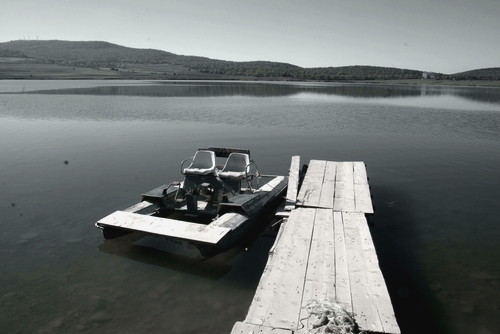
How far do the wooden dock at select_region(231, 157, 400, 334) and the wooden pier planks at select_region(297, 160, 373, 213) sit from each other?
0.19ft

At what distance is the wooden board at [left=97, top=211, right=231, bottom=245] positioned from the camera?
782 centimetres

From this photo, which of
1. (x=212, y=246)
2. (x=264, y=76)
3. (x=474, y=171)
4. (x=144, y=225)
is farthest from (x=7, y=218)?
(x=264, y=76)

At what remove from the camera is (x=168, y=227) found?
8344 millimetres

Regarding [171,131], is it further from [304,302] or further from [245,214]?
[304,302]

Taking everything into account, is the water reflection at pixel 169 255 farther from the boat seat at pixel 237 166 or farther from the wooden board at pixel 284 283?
the boat seat at pixel 237 166

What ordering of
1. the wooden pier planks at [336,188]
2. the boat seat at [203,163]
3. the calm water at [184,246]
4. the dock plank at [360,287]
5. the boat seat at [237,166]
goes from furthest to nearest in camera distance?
the boat seat at [237,166] → the boat seat at [203,163] → the wooden pier planks at [336,188] → the calm water at [184,246] → the dock plank at [360,287]

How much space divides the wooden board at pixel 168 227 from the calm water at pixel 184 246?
2.96 ft

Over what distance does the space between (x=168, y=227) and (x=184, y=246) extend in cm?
116

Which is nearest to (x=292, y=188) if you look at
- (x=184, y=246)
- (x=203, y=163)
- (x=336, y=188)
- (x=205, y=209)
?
(x=336, y=188)

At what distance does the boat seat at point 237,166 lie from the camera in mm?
11391

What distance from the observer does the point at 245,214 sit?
9.45 m

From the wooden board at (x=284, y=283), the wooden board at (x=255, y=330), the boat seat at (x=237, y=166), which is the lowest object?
the wooden board at (x=255, y=330)

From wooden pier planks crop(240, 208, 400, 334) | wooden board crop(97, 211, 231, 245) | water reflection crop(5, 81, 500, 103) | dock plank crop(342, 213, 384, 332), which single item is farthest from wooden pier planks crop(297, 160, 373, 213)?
water reflection crop(5, 81, 500, 103)

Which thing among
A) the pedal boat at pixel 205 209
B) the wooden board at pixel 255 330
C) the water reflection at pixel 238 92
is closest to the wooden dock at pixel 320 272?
the wooden board at pixel 255 330
